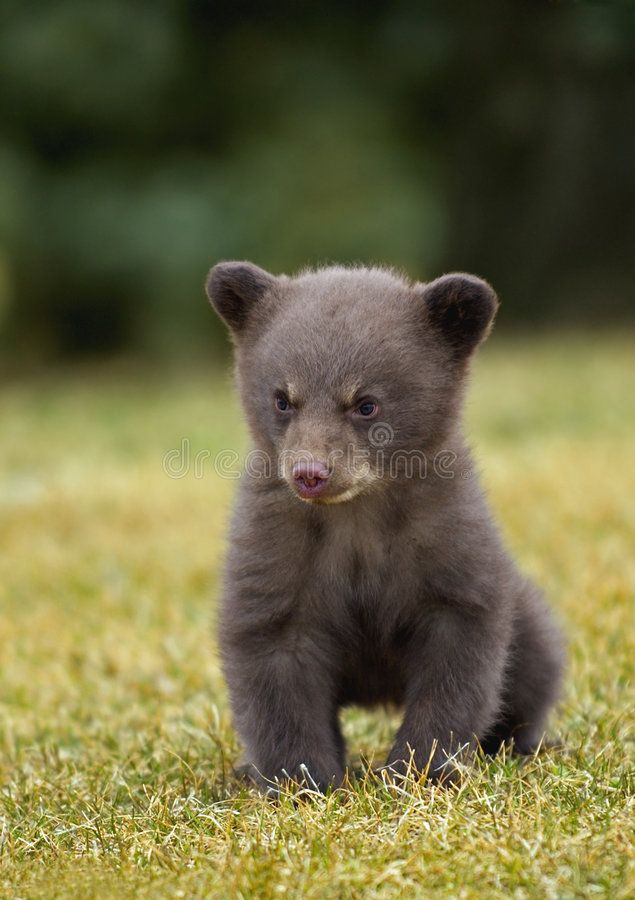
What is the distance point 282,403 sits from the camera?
11.7ft

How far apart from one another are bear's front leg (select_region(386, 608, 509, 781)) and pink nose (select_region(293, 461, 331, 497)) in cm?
52

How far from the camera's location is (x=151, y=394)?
15.0 metres

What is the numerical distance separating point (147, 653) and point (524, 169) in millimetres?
15989

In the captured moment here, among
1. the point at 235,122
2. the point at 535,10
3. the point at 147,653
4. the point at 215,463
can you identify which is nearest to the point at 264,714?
the point at 147,653

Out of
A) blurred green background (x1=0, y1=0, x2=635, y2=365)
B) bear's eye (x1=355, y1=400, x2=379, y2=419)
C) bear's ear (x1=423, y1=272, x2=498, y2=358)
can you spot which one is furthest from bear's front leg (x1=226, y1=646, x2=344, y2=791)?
blurred green background (x1=0, y1=0, x2=635, y2=365)

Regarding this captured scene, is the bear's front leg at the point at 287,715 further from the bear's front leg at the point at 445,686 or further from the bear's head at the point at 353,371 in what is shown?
the bear's head at the point at 353,371

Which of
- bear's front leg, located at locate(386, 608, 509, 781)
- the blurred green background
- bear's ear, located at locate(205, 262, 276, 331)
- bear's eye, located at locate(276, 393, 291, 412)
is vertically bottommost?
bear's front leg, located at locate(386, 608, 509, 781)

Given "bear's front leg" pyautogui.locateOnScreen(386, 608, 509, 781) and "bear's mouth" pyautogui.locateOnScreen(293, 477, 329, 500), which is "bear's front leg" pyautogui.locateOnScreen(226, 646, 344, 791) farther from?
"bear's mouth" pyautogui.locateOnScreen(293, 477, 329, 500)

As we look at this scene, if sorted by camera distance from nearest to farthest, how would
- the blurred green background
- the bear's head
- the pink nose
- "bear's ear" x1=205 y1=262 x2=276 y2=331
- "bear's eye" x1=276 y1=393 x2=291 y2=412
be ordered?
the pink nose, the bear's head, "bear's eye" x1=276 y1=393 x2=291 y2=412, "bear's ear" x1=205 y1=262 x2=276 y2=331, the blurred green background

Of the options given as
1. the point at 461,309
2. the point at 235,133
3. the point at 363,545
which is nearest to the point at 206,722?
the point at 363,545

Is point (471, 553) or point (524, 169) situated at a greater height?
point (524, 169)

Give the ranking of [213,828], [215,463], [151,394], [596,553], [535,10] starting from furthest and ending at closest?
[535,10]
[151,394]
[215,463]
[596,553]
[213,828]

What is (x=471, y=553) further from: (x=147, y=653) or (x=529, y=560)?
(x=529, y=560)

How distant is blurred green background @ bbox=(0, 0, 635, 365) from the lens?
15398 mm
